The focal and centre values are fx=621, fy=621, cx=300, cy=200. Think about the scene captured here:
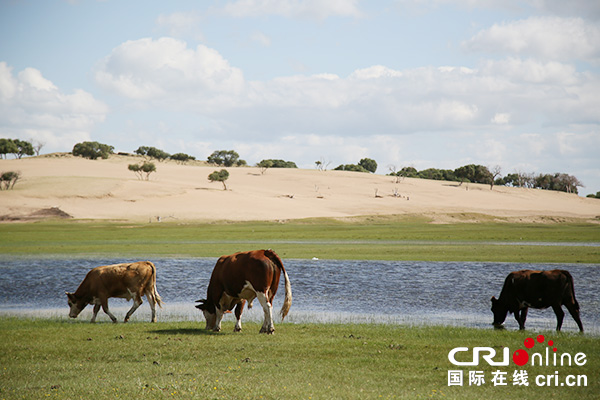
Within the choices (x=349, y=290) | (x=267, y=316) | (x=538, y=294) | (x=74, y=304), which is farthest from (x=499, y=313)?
(x=74, y=304)

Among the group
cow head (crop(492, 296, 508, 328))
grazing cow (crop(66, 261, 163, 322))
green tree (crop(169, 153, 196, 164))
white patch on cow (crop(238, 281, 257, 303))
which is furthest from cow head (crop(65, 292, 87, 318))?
green tree (crop(169, 153, 196, 164))

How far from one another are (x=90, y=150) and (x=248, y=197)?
8476 centimetres

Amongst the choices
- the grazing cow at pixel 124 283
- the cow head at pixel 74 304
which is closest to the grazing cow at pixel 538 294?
the grazing cow at pixel 124 283

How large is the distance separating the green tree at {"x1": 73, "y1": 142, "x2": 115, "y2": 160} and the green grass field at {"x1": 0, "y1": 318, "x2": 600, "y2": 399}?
162 m

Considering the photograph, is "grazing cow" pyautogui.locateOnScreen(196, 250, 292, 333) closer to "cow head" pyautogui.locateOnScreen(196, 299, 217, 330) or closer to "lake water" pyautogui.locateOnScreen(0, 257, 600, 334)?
"cow head" pyautogui.locateOnScreen(196, 299, 217, 330)

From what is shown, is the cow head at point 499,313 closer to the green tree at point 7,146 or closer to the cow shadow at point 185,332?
the cow shadow at point 185,332

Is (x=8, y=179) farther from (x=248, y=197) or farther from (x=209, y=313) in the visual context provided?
(x=209, y=313)

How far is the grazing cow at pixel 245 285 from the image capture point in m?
15.6

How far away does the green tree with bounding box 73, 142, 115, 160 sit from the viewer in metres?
170

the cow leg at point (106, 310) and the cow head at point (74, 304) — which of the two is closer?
Answer: the cow leg at point (106, 310)

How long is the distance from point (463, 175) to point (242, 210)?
9490 cm

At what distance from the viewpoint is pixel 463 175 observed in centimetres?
16562

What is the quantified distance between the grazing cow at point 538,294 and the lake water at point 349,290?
0.71 metres

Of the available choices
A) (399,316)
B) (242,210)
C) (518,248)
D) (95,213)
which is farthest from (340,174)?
(399,316)
